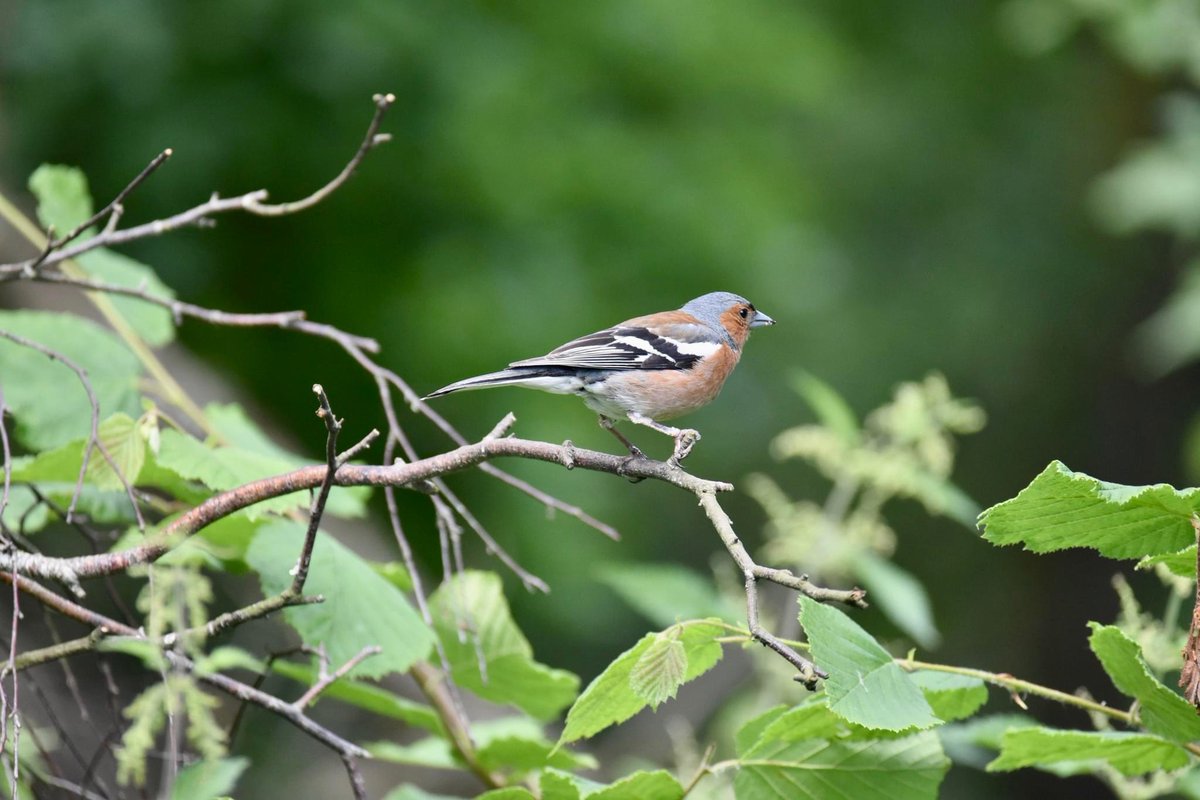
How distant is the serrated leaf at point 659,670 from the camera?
1.93 meters

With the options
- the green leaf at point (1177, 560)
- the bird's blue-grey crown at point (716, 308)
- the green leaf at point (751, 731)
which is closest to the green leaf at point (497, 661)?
the green leaf at point (751, 731)

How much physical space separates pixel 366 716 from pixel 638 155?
14.8ft

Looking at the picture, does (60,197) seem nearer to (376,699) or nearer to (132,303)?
(132,303)

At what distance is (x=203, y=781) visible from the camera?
8.16 ft

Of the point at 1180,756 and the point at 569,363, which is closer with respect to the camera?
the point at 1180,756

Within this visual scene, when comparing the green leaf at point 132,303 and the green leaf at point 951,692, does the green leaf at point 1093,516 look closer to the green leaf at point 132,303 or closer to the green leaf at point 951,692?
the green leaf at point 951,692

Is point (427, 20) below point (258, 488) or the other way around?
the other way around

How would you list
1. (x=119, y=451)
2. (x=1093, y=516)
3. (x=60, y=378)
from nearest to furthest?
(x=1093, y=516)
(x=119, y=451)
(x=60, y=378)

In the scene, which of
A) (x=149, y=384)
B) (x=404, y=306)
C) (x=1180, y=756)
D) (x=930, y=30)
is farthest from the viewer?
(x=930, y=30)

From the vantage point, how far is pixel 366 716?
6047 millimetres

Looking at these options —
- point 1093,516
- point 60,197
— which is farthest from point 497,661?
point 60,197

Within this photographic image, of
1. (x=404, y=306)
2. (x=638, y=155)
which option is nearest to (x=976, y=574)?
(x=638, y=155)

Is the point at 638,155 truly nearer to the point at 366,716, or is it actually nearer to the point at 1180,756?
the point at 366,716

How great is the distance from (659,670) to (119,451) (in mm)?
1416
